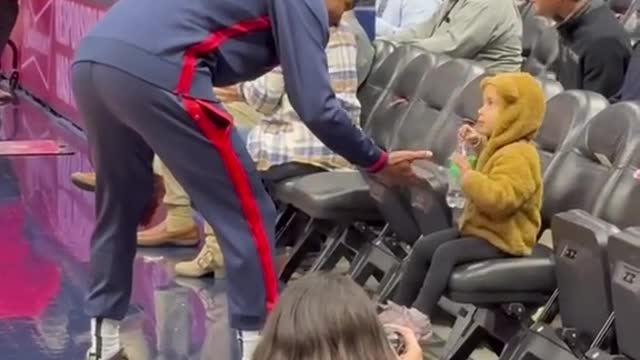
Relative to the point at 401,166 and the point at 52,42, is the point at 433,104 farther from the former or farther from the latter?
the point at 52,42

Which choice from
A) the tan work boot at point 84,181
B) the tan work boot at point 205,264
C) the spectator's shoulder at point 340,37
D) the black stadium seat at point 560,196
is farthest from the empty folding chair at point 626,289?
the tan work boot at point 84,181

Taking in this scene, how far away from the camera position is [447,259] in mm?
3602

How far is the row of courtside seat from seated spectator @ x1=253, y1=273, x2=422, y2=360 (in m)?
1.22

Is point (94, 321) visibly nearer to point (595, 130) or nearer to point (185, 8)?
point (185, 8)

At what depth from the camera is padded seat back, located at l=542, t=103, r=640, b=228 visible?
3525mm

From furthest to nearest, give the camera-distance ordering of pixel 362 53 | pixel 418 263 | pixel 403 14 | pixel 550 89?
pixel 403 14
pixel 362 53
pixel 550 89
pixel 418 263

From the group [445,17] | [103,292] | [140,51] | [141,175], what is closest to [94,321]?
[103,292]

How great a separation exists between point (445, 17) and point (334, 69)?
1546 mm

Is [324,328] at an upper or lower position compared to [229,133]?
upper

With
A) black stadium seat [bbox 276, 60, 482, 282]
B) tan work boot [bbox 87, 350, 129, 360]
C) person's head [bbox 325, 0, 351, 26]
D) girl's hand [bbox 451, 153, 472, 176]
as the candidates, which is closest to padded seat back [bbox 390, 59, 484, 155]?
black stadium seat [bbox 276, 60, 482, 282]

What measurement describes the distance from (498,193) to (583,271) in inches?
18.1

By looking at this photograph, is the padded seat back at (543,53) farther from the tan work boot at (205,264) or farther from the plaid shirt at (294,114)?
the tan work boot at (205,264)

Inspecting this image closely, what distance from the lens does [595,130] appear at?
3666 mm

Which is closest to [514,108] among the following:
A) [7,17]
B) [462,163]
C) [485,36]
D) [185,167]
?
[462,163]
